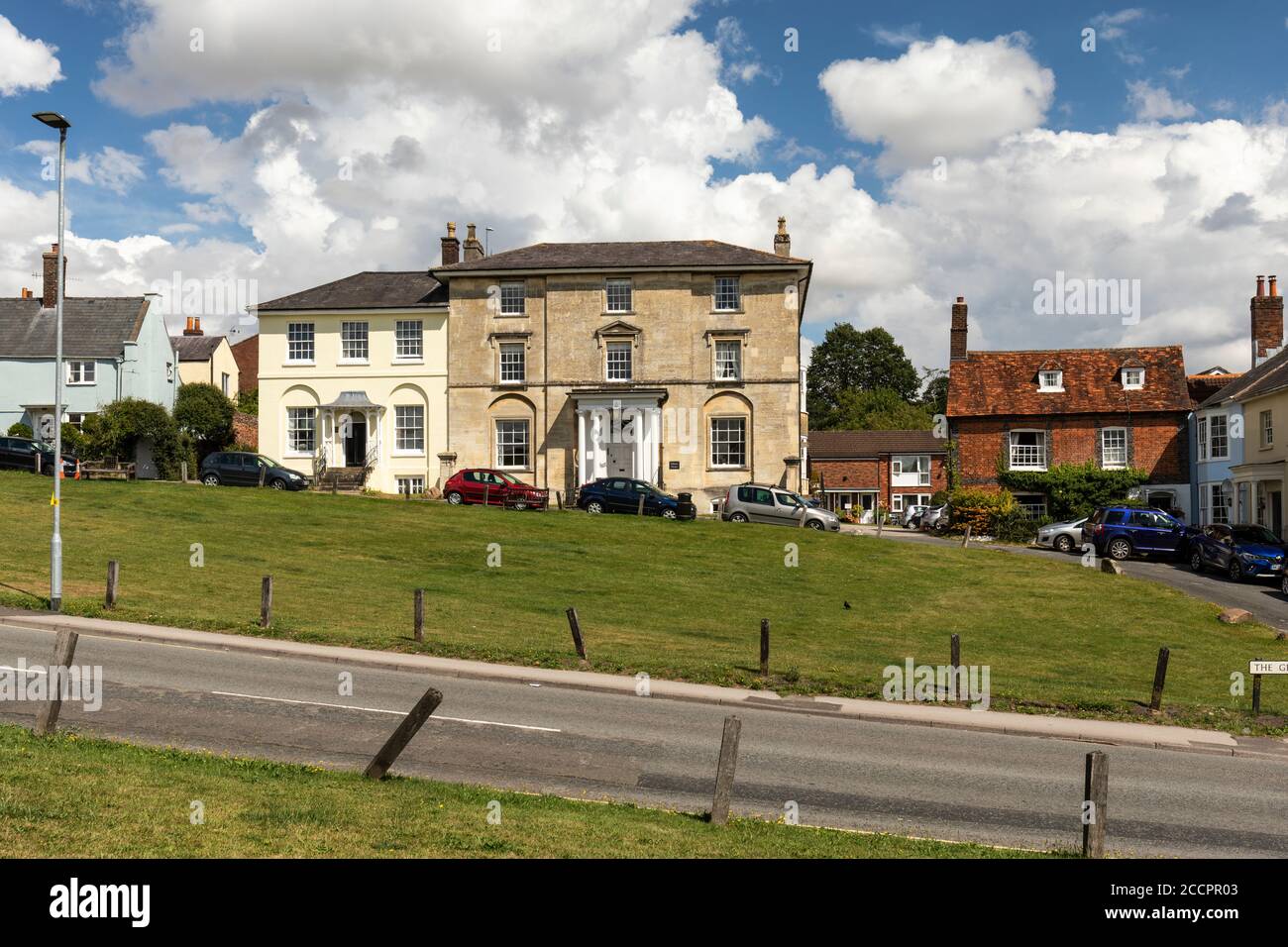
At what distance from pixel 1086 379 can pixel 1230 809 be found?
144ft

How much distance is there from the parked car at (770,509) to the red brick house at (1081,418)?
14680 mm

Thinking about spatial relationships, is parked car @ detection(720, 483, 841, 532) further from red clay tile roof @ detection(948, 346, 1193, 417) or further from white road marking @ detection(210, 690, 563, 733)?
white road marking @ detection(210, 690, 563, 733)

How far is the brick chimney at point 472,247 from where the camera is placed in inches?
2034

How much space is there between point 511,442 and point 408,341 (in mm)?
6814

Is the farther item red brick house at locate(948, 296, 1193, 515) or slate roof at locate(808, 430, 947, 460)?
slate roof at locate(808, 430, 947, 460)

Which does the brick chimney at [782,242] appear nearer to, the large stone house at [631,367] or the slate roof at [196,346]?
the large stone house at [631,367]

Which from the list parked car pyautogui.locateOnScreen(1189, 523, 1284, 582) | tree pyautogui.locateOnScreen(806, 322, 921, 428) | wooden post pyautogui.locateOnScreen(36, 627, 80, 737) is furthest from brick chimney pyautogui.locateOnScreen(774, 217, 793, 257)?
tree pyautogui.locateOnScreen(806, 322, 921, 428)

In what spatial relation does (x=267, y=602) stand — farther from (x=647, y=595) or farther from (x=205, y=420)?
(x=205, y=420)

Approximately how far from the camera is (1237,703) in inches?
691

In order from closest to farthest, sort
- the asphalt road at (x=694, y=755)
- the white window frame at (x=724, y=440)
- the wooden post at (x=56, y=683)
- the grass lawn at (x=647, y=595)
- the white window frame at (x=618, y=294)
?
the asphalt road at (x=694, y=755) → the wooden post at (x=56, y=683) → the grass lawn at (x=647, y=595) → the white window frame at (x=724, y=440) → the white window frame at (x=618, y=294)

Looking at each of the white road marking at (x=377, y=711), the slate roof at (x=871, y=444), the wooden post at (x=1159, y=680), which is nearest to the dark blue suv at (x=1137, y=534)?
the wooden post at (x=1159, y=680)

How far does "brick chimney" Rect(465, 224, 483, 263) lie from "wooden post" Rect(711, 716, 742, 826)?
44491mm

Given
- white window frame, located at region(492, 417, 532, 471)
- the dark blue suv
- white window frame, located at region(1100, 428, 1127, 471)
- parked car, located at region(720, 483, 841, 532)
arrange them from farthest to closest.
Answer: white window frame, located at region(1100, 428, 1127, 471) < white window frame, located at region(492, 417, 532, 471) < parked car, located at region(720, 483, 841, 532) < the dark blue suv

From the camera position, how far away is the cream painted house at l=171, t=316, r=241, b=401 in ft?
247
